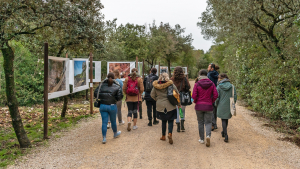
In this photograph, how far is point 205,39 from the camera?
35125 mm

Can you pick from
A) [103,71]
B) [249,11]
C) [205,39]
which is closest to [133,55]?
[103,71]

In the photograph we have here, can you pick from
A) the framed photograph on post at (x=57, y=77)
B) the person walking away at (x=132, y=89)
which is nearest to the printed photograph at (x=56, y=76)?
the framed photograph on post at (x=57, y=77)

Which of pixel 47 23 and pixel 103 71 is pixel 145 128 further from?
pixel 103 71

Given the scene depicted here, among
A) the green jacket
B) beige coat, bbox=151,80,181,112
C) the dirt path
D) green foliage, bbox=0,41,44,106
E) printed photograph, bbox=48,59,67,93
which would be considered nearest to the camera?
the dirt path

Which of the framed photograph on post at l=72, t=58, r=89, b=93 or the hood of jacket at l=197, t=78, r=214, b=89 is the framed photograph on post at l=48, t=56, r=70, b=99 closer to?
the framed photograph on post at l=72, t=58, r=89, b=93

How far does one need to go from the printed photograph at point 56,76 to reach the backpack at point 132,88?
239cm

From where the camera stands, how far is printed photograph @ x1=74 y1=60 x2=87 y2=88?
9617 mm

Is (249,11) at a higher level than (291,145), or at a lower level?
higher

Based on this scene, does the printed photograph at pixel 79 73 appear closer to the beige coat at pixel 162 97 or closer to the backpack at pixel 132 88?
the backpack at pixel 132 88

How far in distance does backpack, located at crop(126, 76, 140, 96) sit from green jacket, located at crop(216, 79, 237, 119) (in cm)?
264

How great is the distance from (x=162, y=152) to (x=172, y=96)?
144cm

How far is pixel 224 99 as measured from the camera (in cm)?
664

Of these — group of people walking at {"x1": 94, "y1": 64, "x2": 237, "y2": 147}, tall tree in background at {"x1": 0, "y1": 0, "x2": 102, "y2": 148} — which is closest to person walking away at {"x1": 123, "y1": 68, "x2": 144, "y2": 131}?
group of people walking at {"x1": 94, "y1": 64, "x2": 237, "y2": 147}

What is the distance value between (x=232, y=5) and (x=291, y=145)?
645 cm
